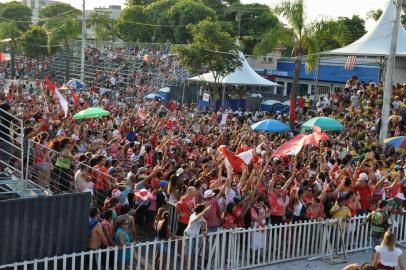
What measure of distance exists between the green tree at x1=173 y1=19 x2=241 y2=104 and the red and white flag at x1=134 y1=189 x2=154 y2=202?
68.9 ft

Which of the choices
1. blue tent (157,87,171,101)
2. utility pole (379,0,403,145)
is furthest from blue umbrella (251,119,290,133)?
blue tent (157,87,171,101)

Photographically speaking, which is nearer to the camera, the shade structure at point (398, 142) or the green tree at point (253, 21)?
the shade structure at point (398, 142)

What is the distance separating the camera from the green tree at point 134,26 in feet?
202

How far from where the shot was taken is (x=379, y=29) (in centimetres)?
2744

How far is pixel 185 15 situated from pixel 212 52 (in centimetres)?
2516

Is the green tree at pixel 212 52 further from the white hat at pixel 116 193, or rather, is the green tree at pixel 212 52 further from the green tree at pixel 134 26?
the green tree at pixel 134 26

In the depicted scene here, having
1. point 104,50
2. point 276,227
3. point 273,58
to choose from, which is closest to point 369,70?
point 273,58

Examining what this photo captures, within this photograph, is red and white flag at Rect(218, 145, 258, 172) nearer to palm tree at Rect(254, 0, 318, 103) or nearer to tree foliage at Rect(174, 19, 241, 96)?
palm tree at Rect(254, 0, 318, 103)

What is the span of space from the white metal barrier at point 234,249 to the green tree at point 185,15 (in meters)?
44.5

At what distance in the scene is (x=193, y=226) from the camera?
29.9 ft

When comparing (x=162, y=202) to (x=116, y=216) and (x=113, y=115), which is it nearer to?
(x=116, y=216)

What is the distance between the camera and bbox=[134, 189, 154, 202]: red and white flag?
10.2 metres

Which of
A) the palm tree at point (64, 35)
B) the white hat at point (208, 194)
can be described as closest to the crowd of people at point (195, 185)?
the white hat at point (208, 194)

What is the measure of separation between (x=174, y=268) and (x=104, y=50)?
38616 mm
